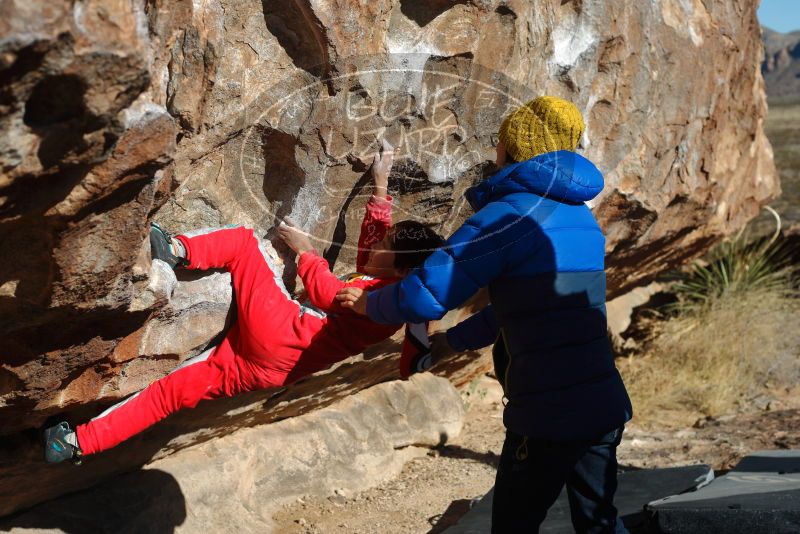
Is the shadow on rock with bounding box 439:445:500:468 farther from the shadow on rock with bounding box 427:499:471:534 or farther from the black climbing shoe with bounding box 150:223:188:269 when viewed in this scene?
the black climbing shoe with bounding box 150:223:188:269

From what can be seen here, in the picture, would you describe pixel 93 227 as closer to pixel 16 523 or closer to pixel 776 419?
pixel 16 523

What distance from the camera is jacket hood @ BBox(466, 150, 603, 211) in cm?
277

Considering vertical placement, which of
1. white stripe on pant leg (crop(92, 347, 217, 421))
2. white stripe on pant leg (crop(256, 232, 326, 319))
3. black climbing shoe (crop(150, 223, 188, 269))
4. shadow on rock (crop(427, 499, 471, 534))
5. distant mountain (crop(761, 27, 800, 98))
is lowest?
shadow on rock (crop(427, 499, 471, 534))

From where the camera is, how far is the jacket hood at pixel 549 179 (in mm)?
2773

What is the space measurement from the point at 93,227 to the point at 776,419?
465cm

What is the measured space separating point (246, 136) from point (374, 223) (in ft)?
1.88

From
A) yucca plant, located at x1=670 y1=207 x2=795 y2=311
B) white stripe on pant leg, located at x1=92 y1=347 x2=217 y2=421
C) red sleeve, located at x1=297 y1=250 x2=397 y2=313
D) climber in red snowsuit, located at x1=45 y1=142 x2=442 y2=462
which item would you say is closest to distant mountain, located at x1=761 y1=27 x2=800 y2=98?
yucca plant, located at x1=670 y1=207 x2=795 y2=311

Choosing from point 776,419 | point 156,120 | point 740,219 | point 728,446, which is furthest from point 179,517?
point 740,219

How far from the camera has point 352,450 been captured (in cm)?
488

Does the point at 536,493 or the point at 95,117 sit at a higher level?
the point at 95,117

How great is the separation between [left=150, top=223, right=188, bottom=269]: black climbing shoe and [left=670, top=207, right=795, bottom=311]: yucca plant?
208 inches

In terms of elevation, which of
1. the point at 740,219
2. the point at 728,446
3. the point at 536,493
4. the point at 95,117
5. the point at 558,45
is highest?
the point at 558,45

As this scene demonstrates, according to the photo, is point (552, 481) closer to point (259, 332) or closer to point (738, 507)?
point (738, 507)

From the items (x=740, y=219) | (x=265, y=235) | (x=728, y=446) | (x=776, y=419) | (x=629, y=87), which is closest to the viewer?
(x=265, y=235)
